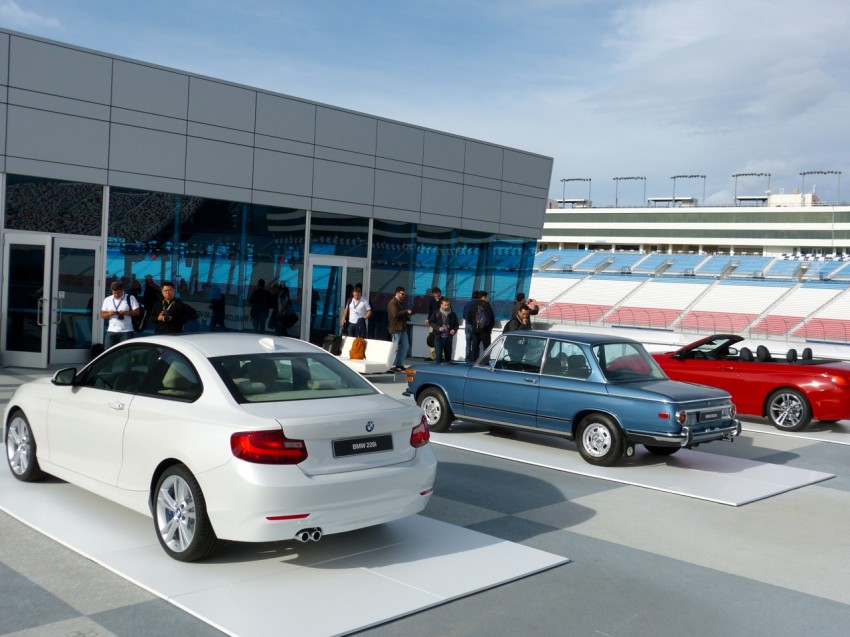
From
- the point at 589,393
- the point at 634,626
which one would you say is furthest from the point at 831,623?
the point at 589,393

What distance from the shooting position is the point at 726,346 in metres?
14.1

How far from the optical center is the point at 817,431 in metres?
13.5

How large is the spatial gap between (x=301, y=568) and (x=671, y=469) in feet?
17.9

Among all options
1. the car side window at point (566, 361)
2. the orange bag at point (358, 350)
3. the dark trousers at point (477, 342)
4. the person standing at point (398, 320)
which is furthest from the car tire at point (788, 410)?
the orange bag at point (358, 350)

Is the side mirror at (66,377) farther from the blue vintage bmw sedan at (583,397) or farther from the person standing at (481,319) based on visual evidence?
the person standing at (481,319)

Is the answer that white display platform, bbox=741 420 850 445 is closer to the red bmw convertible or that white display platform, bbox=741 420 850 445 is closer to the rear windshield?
the red bmw convertible

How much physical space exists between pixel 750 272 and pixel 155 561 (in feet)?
273

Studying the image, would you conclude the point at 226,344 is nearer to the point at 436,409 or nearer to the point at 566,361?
the point at 566,361

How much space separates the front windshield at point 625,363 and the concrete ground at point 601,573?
1.57 metres

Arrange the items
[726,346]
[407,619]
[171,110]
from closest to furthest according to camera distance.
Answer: [407,619] → [726,346] → [171,110]

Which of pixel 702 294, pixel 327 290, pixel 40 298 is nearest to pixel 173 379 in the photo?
pixel 40 298

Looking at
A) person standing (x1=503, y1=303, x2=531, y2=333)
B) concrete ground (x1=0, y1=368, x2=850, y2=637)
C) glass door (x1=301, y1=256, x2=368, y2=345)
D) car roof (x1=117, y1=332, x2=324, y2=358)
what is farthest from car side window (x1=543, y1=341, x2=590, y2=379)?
glass door (x1=301, y1=256, x2=368, y2=345)

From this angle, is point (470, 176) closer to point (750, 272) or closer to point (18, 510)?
point (18, 510)

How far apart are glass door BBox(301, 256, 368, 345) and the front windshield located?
11.2 meters
